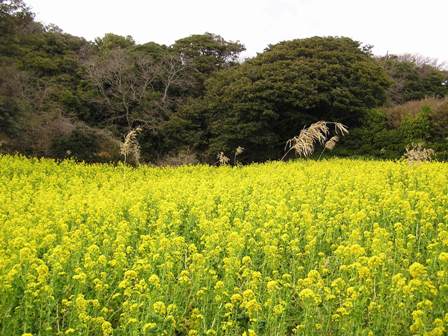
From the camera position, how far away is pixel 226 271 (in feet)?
16.2

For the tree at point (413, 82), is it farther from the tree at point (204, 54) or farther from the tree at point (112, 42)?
the tree at point (112, 42)

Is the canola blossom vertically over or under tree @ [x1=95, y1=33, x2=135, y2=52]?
under

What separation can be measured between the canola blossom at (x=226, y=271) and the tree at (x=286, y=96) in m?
14.0

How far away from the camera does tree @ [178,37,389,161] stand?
23.9 metres

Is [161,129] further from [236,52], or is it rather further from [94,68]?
[236,52]

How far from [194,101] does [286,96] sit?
5939 mm

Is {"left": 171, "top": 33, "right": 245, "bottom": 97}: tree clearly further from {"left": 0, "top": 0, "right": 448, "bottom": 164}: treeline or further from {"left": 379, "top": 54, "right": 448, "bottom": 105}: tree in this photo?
{"left": 379, "top": 54, "right": 448, "bottom": 105}: tree

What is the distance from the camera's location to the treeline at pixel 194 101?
20812 millimetres

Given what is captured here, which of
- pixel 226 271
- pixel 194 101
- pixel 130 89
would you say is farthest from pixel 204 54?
pixel 226 271

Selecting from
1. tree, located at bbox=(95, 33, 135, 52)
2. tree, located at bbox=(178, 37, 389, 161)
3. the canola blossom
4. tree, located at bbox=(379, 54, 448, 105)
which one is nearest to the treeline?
tree, located at bbox=(178, 37, 389, 161)

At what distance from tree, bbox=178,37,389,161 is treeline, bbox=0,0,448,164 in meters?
0.05

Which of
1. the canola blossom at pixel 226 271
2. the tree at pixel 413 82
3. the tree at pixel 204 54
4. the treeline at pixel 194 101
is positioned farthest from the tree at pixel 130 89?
the canola blossom at pixel 226 271

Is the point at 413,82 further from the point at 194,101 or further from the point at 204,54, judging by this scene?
the point at 194,101

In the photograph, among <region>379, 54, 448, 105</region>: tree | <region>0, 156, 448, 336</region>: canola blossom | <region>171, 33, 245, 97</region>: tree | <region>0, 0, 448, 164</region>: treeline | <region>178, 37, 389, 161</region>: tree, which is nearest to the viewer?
<region>0, 156, 448, 336</region>: canola blossom
